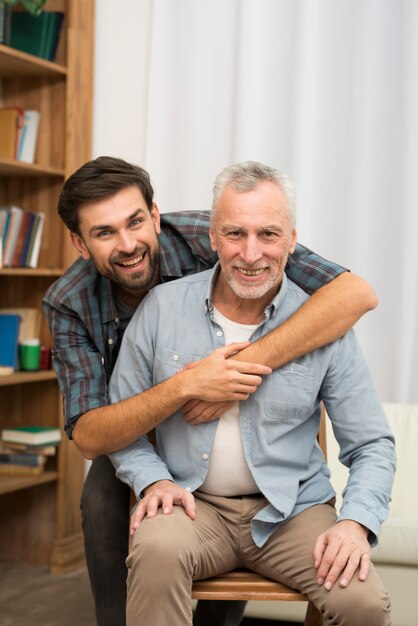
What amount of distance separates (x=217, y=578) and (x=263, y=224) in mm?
738

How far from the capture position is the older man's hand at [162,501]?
5.76 feet


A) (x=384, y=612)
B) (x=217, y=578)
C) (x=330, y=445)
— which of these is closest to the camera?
(x=384, y=612)

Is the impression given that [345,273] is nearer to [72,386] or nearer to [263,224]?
[263,224]

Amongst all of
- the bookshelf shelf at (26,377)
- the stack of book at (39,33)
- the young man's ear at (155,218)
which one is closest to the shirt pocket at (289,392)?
the young man's ear at (155,218)

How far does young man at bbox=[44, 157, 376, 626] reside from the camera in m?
1.87

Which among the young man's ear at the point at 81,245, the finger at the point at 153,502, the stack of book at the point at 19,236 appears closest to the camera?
the finger at the point at 153,502

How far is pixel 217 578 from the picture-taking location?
183 cm

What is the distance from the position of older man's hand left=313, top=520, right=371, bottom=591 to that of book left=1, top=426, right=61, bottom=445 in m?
1.94

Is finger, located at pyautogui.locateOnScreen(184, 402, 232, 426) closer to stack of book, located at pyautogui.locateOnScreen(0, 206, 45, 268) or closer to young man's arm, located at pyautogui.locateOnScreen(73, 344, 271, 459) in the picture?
young man's arm, located at pyautogui.locateOnScreen(73, 344, 271, 459)

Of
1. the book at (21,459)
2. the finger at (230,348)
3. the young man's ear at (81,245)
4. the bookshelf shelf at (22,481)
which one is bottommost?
the bookshelf shelf at (22,481)

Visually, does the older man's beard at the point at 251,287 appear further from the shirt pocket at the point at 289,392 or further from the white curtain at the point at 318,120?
A: the white curtain at the point at 318,120

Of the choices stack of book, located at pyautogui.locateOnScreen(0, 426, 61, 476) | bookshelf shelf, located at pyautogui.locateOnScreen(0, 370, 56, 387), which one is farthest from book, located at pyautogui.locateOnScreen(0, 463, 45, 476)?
bookshelf shelf, located at pyautogui.locateOnScreen(0, 370, 56, 387)

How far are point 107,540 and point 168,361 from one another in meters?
0.52

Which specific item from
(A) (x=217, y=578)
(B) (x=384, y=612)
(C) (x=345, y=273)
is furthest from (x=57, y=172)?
(B) (x=384, y=612)
